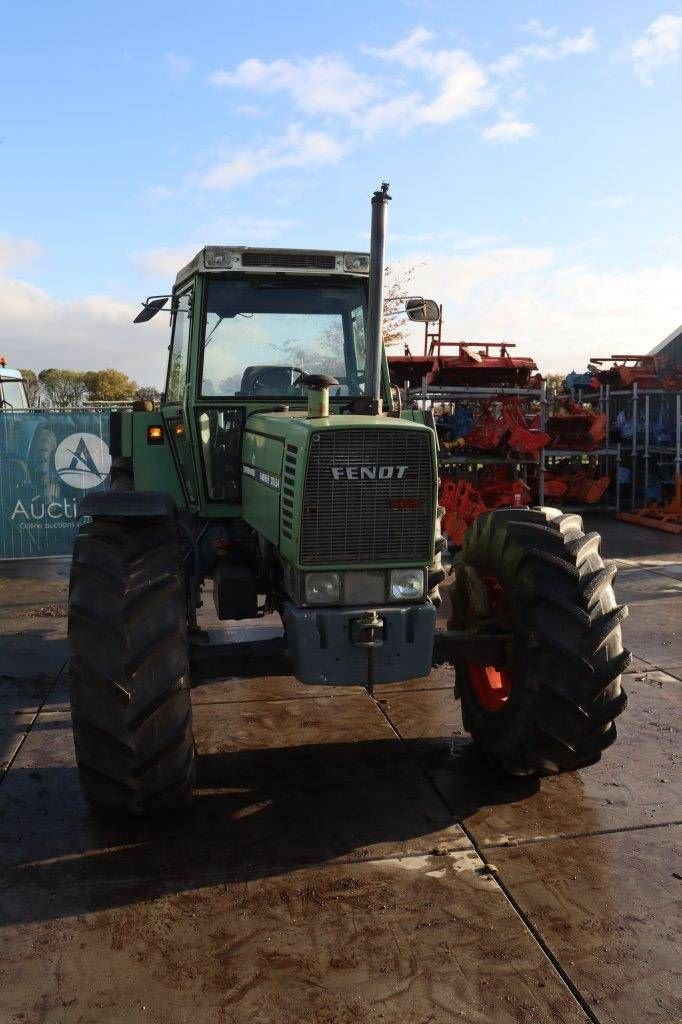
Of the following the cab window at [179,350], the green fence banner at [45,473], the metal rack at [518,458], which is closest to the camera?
the cab window at [179,350]

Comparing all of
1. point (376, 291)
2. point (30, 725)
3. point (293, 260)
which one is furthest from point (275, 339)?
point (30, 725)

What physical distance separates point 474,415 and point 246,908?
37.9 feet

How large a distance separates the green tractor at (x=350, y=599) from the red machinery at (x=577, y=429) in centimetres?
1005

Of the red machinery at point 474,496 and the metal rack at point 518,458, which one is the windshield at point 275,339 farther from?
the metal rack at point 518,458

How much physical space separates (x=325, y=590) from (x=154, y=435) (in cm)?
241

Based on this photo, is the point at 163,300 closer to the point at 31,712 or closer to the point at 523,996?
the point at 31,712

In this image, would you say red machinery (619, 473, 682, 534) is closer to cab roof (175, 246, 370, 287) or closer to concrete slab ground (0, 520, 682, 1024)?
concrete slab ground (0, 520, 682, 1024)

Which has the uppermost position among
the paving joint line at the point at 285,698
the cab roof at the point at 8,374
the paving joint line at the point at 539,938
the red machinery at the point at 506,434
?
the cab roof at the point at 8,374

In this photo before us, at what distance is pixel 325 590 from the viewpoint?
405 cm

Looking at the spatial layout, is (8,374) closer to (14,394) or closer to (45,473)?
(14,394)

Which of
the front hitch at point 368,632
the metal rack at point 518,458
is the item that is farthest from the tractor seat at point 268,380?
the metal rack at point 518,458

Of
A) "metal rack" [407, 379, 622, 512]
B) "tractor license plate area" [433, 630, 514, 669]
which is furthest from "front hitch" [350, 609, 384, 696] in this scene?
"metal rack" [407, 379, 622, 512]

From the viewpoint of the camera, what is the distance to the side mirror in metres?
5.02

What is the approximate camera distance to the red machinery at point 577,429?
14469mm
